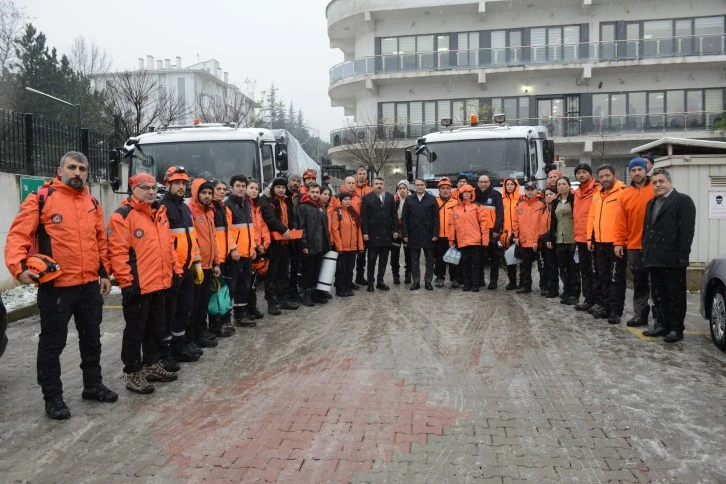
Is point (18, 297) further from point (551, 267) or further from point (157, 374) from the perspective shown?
point (551, 267)

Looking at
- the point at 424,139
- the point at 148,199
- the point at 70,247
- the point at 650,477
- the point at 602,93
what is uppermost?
the point at 602,93

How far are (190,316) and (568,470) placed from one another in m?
4.11

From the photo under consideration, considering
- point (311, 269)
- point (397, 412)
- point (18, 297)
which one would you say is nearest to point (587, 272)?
point (311, 269)

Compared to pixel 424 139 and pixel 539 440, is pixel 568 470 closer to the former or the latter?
pixel 539 440

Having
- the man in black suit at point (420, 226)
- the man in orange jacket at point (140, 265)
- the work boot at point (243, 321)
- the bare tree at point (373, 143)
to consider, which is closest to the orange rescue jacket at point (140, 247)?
the man in orange jacket at point (140, 265)

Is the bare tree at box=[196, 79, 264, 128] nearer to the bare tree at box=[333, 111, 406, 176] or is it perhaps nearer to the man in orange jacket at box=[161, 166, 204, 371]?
the bare tree at box=[333, 111, 406, 176]

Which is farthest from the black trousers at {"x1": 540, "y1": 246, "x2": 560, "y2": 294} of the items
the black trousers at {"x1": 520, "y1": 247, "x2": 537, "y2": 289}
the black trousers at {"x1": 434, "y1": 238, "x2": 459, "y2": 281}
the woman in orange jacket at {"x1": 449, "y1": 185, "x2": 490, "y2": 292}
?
the black trousers at {"x1": 434, "y1": 238, "x2": 459, "y2": 281}

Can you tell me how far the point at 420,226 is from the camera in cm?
1088

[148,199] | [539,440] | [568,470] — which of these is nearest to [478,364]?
[539,440]

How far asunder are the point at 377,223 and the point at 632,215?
4401 millimetres

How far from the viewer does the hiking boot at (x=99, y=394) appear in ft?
17.4

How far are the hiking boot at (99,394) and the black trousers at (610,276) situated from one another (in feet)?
19.6

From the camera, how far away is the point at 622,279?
7961 mm

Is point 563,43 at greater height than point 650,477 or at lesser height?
greater
